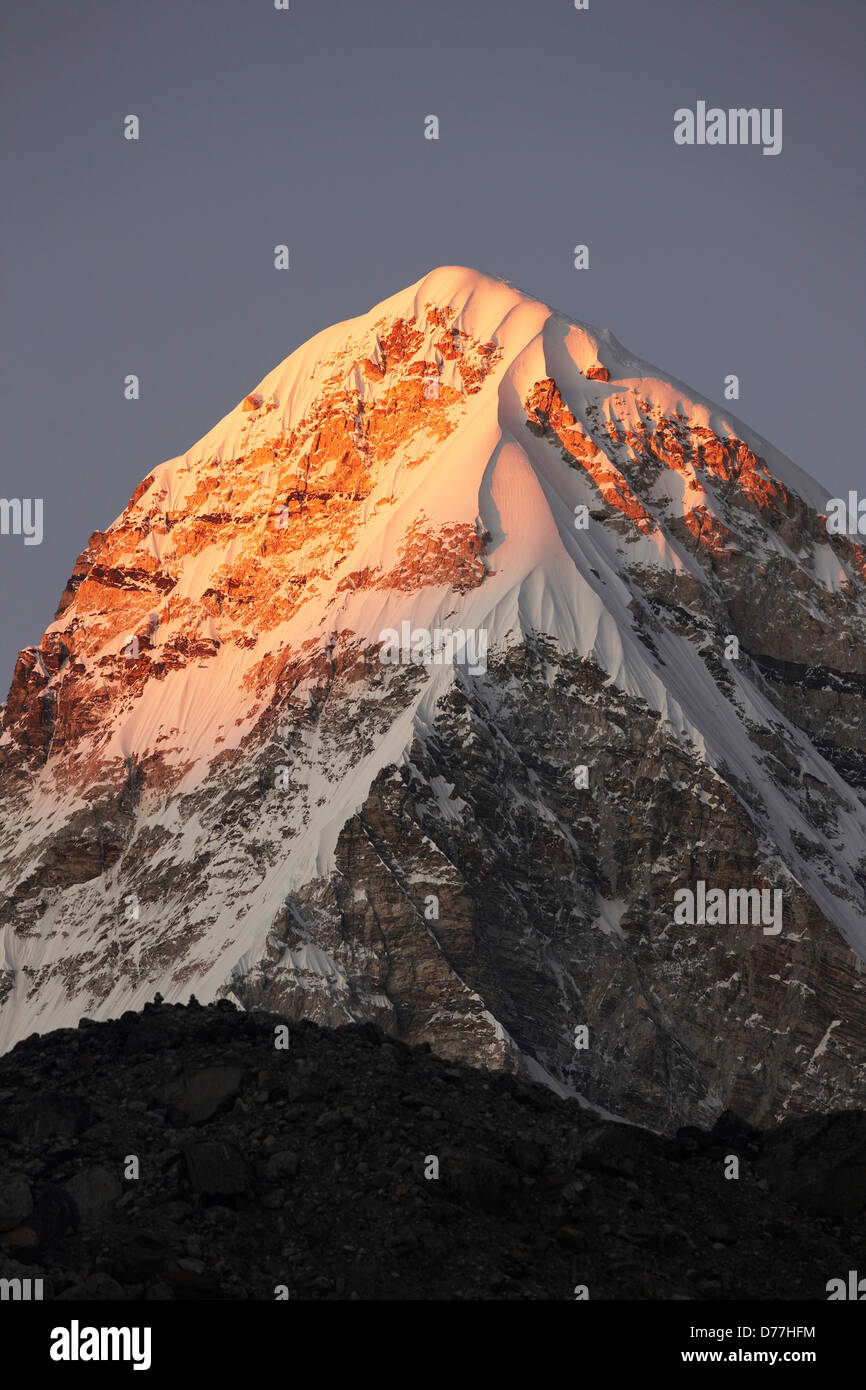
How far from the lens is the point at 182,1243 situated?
5119cm

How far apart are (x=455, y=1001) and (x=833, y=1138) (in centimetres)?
12097

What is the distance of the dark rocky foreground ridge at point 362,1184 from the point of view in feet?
166

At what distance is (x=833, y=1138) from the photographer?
6122cm

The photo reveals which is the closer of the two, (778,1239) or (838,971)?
(778,1239)

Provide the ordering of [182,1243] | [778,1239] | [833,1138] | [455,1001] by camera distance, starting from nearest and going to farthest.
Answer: [182,1243]
[778,1239]
[833,1138]
[455,1001]

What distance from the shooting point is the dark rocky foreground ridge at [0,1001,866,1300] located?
50.6 meters

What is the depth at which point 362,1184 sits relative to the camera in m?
53.8
